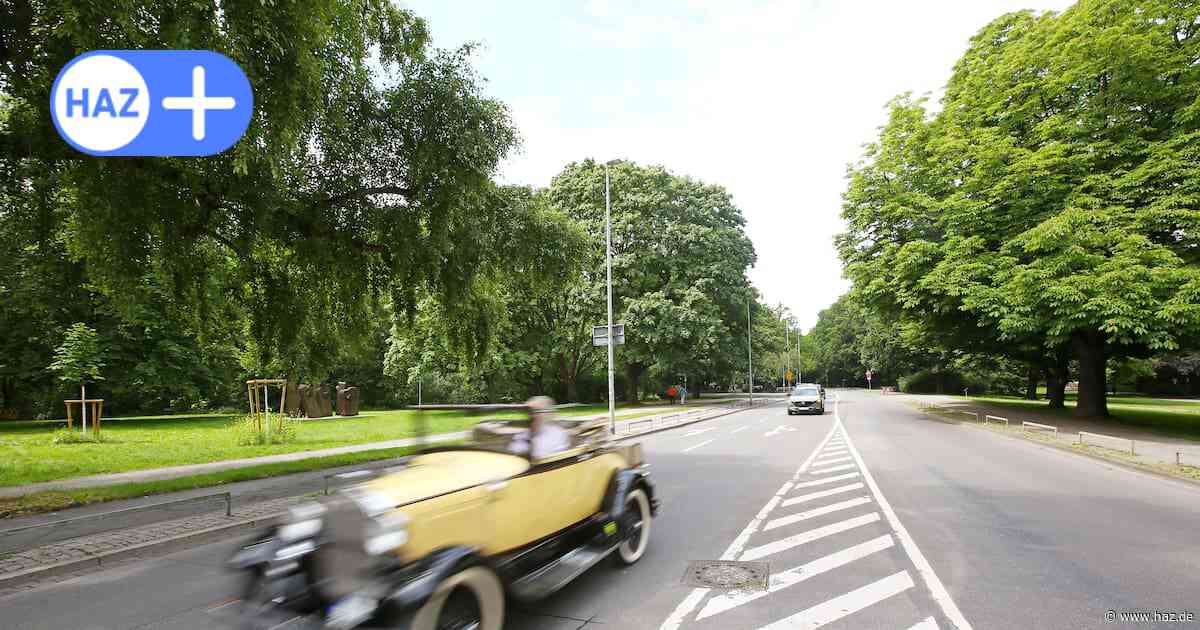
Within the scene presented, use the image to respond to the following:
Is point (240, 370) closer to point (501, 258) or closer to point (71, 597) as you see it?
point (501, 258)

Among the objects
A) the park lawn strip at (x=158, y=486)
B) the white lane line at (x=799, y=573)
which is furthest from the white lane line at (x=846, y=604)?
the park lawn strip at (x=158, y=486)

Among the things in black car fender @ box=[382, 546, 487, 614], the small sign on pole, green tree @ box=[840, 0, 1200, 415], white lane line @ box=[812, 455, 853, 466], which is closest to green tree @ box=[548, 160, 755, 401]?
green tree @ box=[840, 0, 1200, 415]

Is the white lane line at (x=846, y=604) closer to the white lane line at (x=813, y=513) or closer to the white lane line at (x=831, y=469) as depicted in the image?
the white lane line at (x=813, y=513)

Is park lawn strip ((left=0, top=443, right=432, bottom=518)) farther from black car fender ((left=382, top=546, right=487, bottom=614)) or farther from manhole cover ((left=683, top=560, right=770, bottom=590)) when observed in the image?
black car fender ((left=382, top=546, right=487, bottom=614))

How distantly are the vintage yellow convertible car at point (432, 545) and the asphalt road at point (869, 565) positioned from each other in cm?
60

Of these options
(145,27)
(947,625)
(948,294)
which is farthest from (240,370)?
(947,625)

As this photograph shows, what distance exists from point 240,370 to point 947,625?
45.9 m

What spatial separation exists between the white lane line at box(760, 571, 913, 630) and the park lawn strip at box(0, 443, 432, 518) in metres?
4.99

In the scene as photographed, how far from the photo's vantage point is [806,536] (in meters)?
6.31

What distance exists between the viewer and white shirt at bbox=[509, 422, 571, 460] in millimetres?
4438

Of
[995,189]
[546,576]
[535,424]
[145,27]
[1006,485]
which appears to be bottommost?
[1006,485]

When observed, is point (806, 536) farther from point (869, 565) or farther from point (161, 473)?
point (161, 473)

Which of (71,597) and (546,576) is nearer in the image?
(546,576)

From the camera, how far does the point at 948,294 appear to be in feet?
62.7
